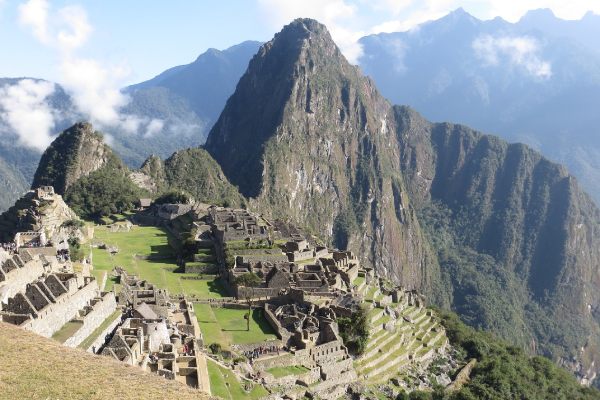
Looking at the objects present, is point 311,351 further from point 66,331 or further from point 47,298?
point 47,298

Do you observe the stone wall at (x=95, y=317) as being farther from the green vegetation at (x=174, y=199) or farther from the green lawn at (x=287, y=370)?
the green vegetation at (x=174, y=199)

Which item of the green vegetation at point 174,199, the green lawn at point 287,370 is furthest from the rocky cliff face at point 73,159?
the green lawn at point 287,370

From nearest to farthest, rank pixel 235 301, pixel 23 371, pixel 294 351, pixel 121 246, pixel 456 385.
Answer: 1. pixel 23 371
2. pixel 294 351
3. pixel 235 301
4. pixel 456 385
5. pixel 121 246

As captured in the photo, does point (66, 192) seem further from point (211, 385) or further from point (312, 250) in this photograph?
point (211, 385)

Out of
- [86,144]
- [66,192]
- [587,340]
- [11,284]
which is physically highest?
[86,144]

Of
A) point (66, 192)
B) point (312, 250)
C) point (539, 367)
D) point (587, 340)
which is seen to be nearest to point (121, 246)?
point (312, 250)

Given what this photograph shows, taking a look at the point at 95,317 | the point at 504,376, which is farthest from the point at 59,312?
the point at 504,376

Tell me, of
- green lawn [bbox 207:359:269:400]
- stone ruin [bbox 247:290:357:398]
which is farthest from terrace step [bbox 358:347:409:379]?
green lawn [bbox 207:359:269:400]
